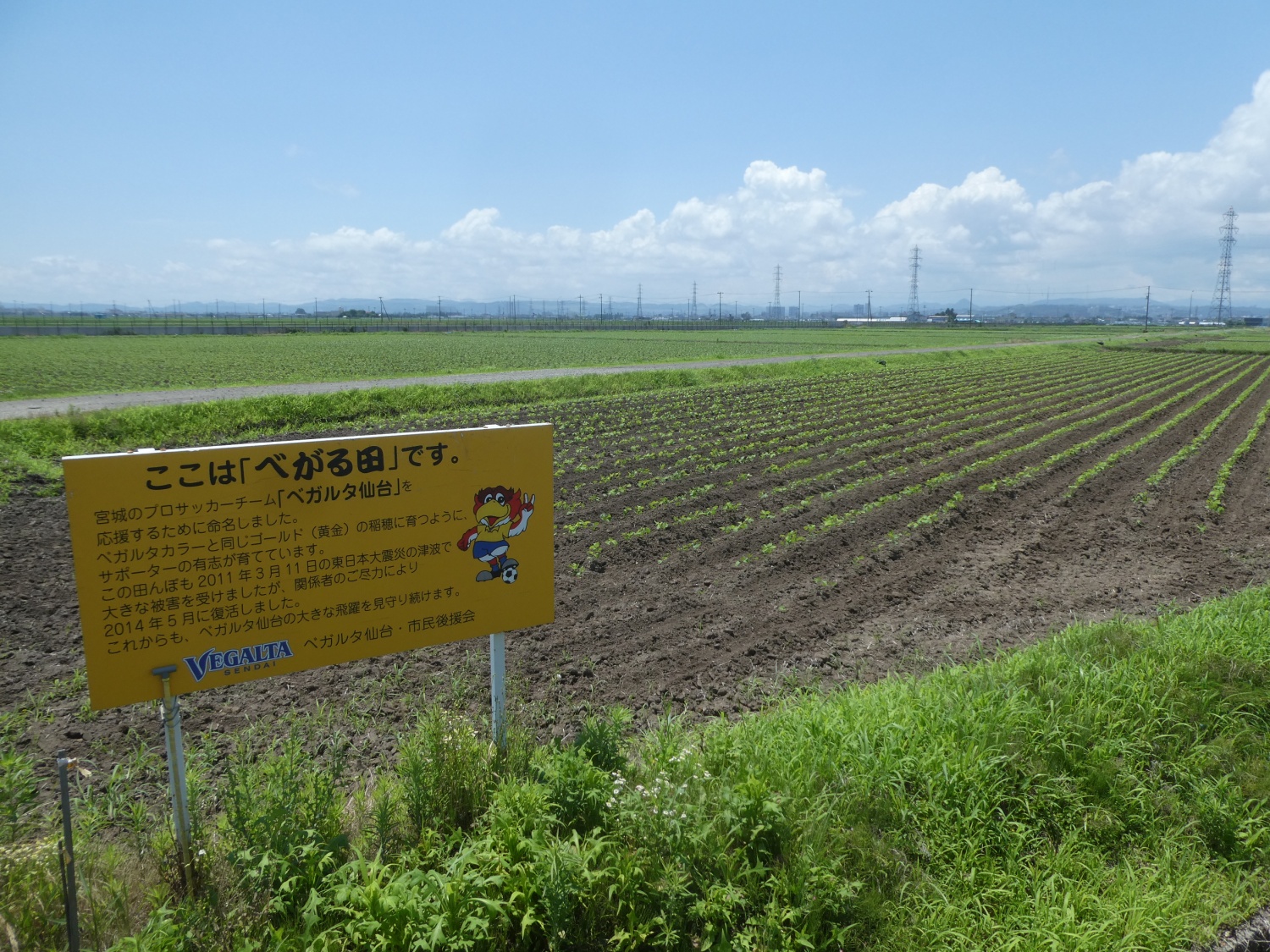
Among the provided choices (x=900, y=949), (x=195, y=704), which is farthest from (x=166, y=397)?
(x=900, y=949)

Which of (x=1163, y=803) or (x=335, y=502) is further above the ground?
(x=335, y=502)

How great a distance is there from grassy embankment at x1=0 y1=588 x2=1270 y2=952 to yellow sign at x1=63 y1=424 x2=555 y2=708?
1.85ft

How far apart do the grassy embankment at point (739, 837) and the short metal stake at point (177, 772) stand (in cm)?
7

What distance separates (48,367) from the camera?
2941cm

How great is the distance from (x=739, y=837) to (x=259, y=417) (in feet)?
52.9

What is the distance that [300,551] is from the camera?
335 cm

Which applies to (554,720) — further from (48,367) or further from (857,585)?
(48,367)

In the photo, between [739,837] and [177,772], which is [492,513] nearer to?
[177,772]

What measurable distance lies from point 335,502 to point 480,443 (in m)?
0.72

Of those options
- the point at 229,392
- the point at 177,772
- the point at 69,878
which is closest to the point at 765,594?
the point at 177,772

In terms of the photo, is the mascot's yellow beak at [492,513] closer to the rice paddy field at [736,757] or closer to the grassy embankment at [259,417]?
the rice paddy field at [736,757]

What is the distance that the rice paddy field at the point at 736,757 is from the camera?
2.80m

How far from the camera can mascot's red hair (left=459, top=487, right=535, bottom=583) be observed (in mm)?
3744

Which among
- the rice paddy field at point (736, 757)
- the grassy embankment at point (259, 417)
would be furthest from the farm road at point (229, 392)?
the rice paddy field at point (736, 757)
